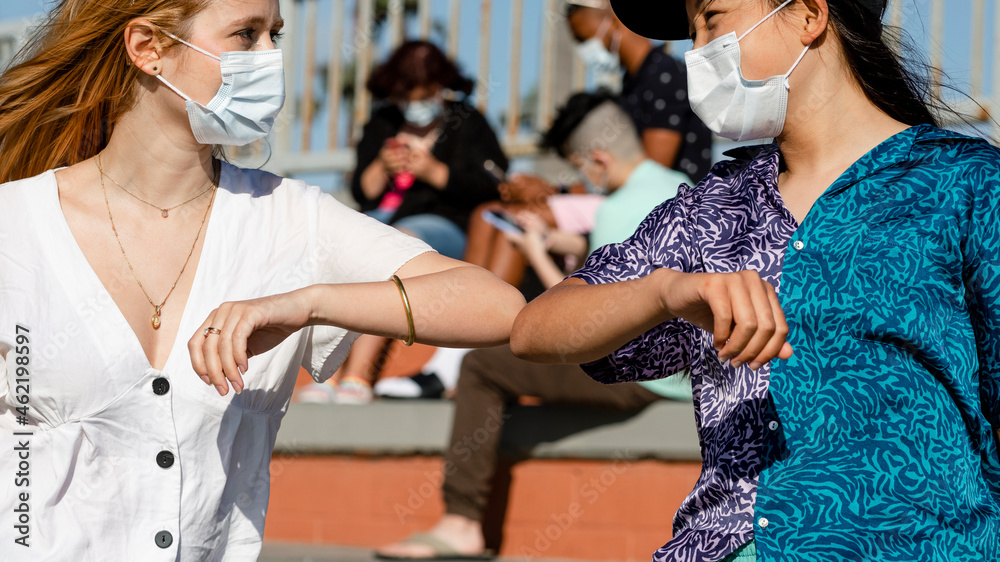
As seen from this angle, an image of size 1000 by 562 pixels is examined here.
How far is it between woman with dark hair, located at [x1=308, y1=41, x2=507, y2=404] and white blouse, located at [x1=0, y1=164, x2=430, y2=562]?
301 centimetres

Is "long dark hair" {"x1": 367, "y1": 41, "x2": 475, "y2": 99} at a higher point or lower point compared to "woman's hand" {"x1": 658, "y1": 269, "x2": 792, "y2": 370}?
lower

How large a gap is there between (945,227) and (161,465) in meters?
1.31

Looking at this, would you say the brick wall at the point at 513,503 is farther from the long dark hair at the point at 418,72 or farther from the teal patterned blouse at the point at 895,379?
the teal patterned blouse at the point at 895,379

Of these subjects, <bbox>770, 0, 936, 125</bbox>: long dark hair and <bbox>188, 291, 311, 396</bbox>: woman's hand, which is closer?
<bbox>188, 291, 311, 396</bbox>: woman's hand

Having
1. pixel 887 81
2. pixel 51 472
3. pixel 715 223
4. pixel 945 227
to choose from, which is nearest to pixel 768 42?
pixel 887 81

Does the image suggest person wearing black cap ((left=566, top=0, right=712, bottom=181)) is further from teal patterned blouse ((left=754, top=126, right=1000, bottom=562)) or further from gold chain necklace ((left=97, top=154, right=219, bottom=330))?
teal patterned blouse ((left=754, top=126, right=1000, bottom=562))

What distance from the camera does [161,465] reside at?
1.81m

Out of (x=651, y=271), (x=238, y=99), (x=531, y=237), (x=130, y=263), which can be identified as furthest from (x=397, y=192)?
(x=651, y=271)

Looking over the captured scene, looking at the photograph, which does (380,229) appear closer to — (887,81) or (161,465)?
(161,465)

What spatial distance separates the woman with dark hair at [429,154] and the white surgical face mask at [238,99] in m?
2.92

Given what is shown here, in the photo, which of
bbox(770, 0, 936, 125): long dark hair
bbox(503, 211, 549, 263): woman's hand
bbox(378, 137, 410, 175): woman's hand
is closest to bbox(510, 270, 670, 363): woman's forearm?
bbox(770, 0, 936, 125): long dark hair

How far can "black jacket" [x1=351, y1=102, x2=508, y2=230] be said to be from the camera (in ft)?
17.2

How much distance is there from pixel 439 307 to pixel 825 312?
64cm

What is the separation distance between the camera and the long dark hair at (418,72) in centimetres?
546
